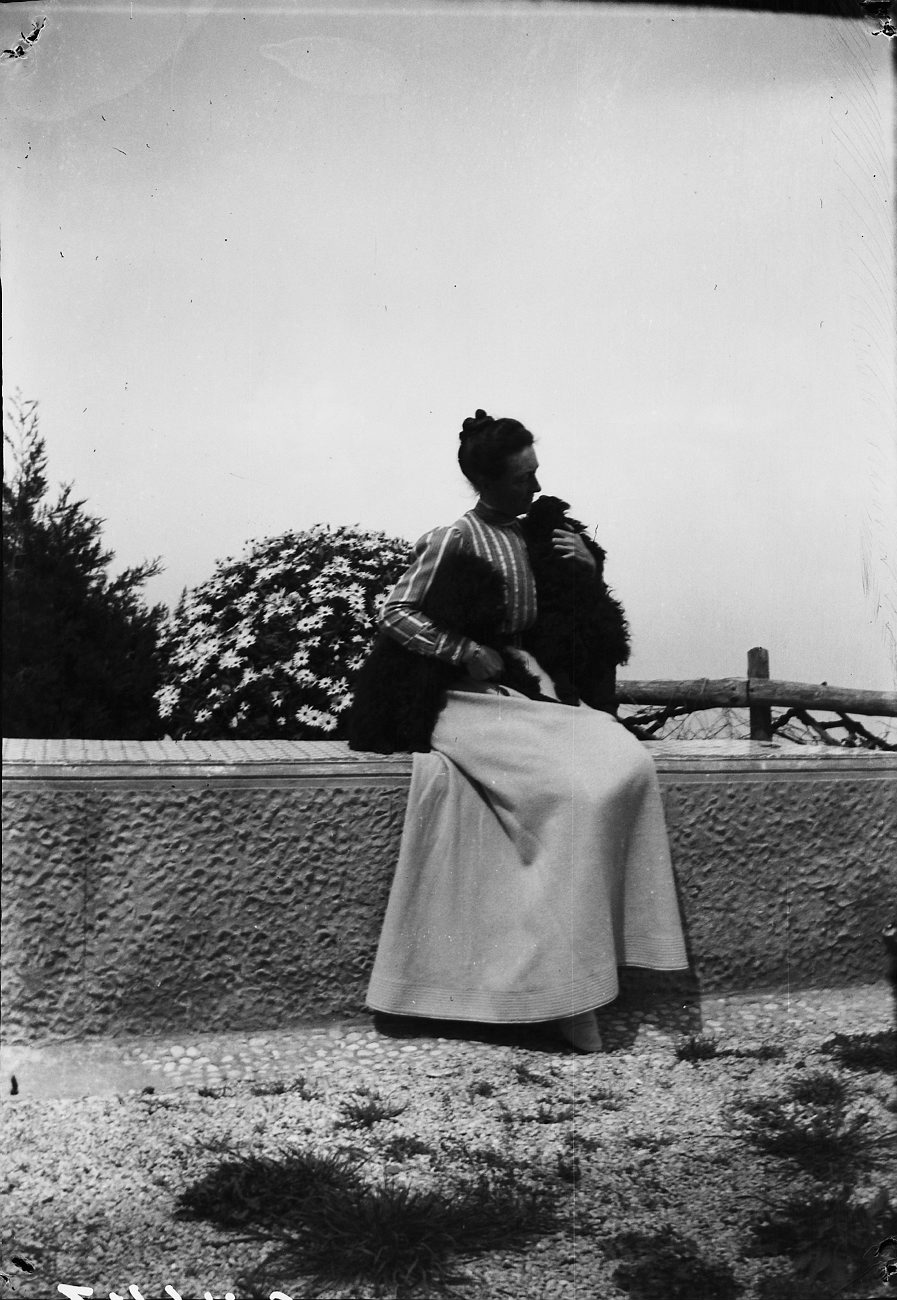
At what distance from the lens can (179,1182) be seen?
7.82 feet

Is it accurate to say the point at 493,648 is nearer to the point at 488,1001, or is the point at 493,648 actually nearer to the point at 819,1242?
the point at 488,1001

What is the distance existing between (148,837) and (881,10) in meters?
2.63

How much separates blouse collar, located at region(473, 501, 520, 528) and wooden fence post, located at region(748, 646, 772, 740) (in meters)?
0.72

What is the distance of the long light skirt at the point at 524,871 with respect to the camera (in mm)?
3029

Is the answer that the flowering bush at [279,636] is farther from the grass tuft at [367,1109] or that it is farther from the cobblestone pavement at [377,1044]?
the grass tuft at [367,1109]

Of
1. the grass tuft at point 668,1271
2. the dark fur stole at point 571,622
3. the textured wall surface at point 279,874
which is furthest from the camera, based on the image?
the dark fur stole at point 571,622

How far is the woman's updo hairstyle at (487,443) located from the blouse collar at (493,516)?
210mm

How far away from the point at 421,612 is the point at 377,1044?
1.12 meters

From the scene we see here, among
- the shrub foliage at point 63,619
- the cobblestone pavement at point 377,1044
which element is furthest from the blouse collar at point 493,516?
the cobblestone pavement at point 377,1044

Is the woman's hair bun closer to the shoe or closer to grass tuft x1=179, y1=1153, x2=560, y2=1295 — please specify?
the shoe

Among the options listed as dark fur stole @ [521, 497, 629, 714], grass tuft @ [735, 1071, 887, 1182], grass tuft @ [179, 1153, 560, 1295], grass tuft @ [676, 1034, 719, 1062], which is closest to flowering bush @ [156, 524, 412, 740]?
dark fur stole @ [521, 497, 629, 714]

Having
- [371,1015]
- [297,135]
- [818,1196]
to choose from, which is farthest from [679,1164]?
[297,135]

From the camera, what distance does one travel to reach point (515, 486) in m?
2.98

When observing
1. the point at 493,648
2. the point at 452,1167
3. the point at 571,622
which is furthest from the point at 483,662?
the point at 452,1167
